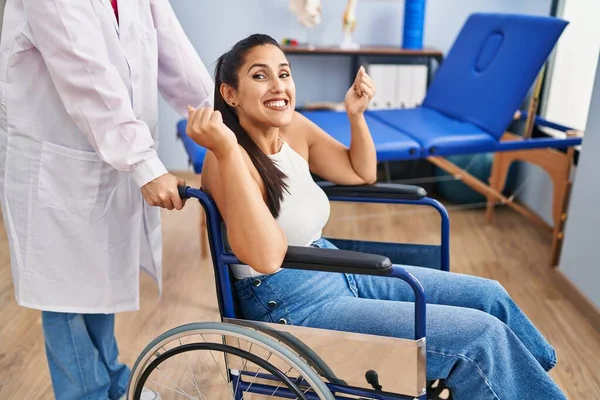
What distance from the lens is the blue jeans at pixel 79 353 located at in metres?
Answer: 1.50

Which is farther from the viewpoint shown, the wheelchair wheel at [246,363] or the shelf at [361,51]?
the shelf at [361,51]

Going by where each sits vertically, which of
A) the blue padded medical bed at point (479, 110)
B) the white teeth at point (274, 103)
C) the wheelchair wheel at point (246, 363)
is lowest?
the wheelchair wheel at point (246, 363)

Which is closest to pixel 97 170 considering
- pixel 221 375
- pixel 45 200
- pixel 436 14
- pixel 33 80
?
pixel 45 200

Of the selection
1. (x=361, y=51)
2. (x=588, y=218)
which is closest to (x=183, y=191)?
(x=588, y=218)

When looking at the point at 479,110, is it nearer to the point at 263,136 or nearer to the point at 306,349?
the point at 263,136

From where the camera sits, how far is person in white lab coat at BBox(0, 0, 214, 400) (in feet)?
4.04

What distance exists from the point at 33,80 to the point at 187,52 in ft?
1.40

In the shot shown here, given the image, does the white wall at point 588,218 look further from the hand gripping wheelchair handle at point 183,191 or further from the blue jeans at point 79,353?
the blue jeans at point 79,353

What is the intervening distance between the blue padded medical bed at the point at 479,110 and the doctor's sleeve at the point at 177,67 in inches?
20.5

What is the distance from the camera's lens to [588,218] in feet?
7.02

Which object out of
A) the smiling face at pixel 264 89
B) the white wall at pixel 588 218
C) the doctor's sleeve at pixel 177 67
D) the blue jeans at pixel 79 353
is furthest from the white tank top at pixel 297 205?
the white wall at pixel 588 218

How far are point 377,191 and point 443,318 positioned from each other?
0.40m

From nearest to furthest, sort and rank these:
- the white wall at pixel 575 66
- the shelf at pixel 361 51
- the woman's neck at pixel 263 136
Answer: the woman's neck at pixel 263 136, the white wall at pixel 575 66, the shelf at pixel 361 51

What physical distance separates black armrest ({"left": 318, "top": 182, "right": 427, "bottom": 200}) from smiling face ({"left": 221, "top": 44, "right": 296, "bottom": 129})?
1.02ft
